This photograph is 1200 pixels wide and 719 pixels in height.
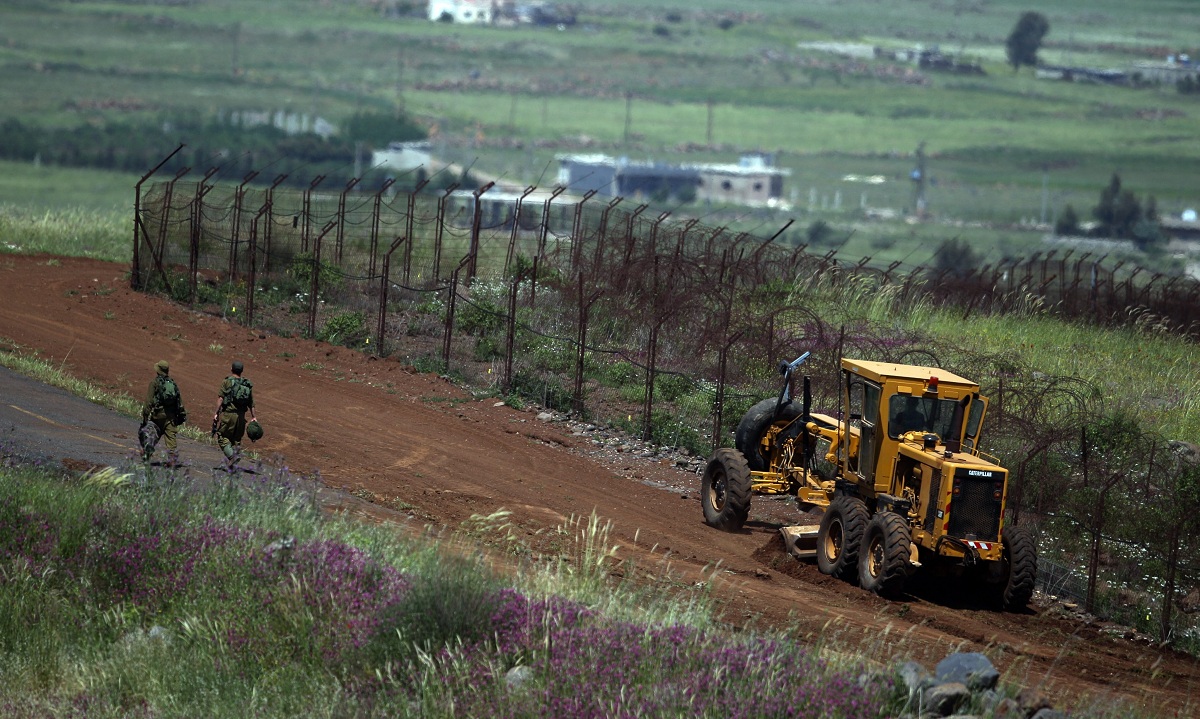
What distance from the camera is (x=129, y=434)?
57.9 ft

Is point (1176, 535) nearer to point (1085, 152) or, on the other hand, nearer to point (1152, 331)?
point (1152, 331)

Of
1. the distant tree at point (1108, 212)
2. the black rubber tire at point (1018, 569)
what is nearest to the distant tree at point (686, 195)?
the distant tree at point (1108, 212)

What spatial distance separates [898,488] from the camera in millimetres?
14672

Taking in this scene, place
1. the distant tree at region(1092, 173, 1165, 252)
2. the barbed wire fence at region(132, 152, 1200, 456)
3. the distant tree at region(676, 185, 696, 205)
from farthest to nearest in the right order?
1. the distant tree at region(676, 185, 696, 205)
2. the distant tree at region(1092, 173, 1165, 252)
3. the barbed wire fence at region(132, 152, 1200, 456)

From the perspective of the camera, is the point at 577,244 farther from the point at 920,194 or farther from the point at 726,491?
the point at 920,194

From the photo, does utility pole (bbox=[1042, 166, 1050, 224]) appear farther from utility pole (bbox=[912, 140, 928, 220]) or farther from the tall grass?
the tall grass

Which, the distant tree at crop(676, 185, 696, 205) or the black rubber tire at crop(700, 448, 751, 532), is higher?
the black rubber tire at crop(700, 448, 751, 532)

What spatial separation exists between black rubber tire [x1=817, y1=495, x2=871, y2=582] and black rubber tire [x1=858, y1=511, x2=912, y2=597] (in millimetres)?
129

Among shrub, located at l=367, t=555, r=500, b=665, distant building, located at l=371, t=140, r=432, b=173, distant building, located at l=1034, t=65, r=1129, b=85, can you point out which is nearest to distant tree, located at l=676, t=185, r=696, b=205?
distant building, located at l=371, t=140, r=432, b=173

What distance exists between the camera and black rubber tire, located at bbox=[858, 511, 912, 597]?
13547 millimetres

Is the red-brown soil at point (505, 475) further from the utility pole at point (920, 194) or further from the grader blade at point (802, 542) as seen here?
the utility pole at point (920, 194)

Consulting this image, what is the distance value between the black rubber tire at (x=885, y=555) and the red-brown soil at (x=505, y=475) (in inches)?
7.7

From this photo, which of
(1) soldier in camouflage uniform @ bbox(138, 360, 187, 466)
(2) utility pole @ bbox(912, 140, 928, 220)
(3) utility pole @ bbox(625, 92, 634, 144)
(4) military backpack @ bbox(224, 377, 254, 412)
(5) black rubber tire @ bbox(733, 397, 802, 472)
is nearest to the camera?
(1) soldier in camouflage uniform @ bbox(138, 360, 187, 466)

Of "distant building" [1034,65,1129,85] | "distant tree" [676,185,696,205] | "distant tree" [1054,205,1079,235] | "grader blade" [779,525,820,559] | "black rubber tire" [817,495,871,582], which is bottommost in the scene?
"distant tree" [676,185,696,205]
